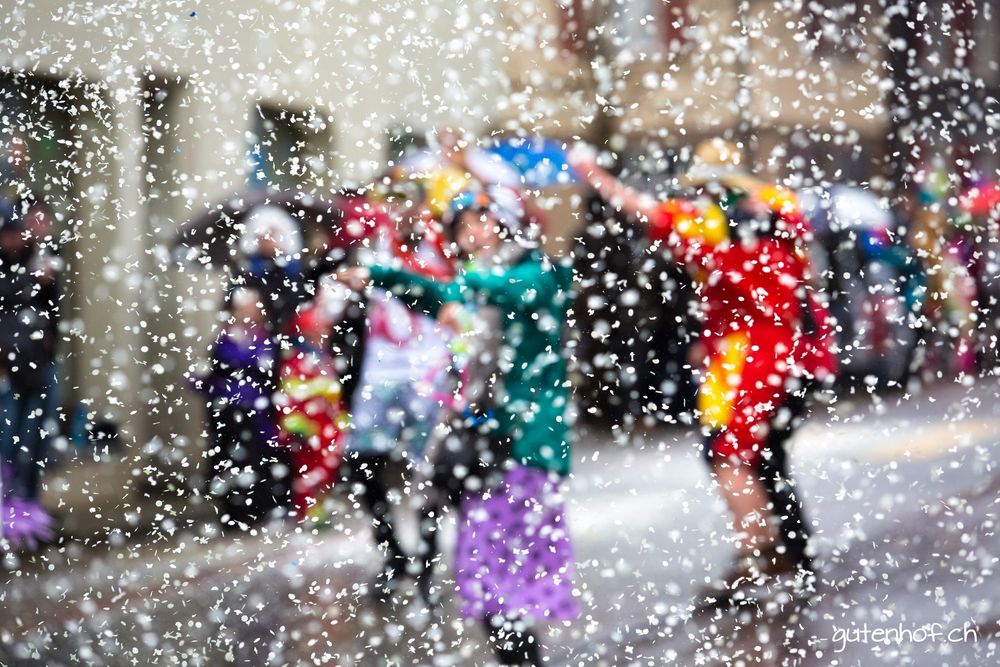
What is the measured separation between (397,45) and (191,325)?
0.32 metres

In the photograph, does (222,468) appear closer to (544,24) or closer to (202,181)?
(202,181)

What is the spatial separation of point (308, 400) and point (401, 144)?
0.25 m

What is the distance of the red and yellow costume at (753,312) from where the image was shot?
1021mm

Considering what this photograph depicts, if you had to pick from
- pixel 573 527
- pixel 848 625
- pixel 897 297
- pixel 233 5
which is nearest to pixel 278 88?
pixel 233 5

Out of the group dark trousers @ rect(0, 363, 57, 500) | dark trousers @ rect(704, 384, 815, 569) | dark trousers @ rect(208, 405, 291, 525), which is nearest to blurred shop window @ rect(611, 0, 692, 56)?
dark trousers @ rect(704, 384, 815, 569)

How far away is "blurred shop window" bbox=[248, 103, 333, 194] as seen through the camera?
0.96 metres

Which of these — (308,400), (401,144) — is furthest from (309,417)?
(401,144)

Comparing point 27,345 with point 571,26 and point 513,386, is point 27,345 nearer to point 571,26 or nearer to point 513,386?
point 513,386

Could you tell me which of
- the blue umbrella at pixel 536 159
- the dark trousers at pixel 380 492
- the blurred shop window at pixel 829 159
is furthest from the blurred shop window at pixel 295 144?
the blurred shop window at pixel 829 159

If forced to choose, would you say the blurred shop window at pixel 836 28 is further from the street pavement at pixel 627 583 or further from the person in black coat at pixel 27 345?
the person in black coat at pixel 27 345

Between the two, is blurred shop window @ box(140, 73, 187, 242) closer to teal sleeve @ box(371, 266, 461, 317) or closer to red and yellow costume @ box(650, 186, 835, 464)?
teal sleeve @ box(371, 266, 461, 317)

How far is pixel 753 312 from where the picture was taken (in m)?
1.04

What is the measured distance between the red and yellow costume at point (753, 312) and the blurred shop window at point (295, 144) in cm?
33

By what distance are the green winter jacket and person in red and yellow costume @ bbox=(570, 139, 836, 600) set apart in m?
0.11
